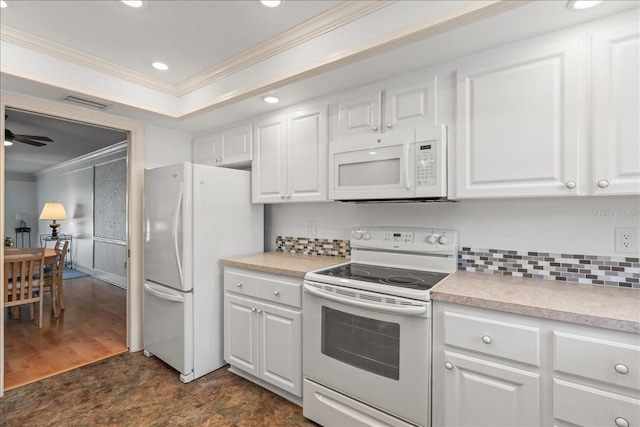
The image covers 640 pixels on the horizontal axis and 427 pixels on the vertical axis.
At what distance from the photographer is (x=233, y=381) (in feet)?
7.98

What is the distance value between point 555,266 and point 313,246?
1697 millimetres

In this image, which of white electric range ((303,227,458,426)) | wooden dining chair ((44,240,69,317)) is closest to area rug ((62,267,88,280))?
wooden dining chair ((44,240,69,317))

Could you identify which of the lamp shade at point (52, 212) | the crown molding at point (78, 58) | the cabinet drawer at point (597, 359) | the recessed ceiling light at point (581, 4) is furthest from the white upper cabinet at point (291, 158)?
the lamp shade at point (52, 212)

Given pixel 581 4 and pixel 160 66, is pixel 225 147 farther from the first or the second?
pixel 581 4

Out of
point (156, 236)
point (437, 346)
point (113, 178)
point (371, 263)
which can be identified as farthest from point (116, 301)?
point (437, 346)

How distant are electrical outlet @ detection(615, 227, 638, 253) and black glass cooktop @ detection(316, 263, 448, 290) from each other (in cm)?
83

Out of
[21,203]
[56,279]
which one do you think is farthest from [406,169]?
[21,203]

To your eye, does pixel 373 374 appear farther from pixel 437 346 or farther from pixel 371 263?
pixel 371 263

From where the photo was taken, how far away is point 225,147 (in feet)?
9.95

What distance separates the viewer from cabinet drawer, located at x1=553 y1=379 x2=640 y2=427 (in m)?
1.13

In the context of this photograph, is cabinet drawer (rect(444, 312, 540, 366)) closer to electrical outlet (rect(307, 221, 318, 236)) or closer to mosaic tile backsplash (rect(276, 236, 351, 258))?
mosaic tile backsplash (rect(276, 236, 351, 258))

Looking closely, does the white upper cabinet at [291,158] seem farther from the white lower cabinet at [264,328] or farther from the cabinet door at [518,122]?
the cabinet door at [518,122]

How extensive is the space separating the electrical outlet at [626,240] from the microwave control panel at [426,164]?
915mm

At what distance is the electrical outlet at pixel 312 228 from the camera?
2.78 metres
